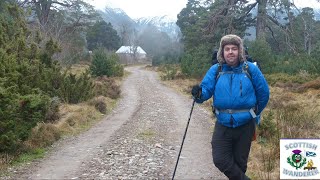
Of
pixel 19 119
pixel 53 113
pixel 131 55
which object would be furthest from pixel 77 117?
pixel 131 55

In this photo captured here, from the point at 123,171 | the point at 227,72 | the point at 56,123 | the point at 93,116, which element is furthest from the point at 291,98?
the point at 227,72

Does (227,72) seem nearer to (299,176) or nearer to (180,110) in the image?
(299,176)

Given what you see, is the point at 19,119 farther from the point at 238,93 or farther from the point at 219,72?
the point at 238,93

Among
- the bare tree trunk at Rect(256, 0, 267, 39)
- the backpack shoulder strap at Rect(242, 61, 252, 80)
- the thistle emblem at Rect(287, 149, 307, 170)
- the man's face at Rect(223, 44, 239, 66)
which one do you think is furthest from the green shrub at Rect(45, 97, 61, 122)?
the bare tree trunk at Rect(256, 0, 267, 39)

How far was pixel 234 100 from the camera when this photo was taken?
395cm

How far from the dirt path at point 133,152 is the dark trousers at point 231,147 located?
1715 mm

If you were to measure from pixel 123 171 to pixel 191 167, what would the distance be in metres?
1.19

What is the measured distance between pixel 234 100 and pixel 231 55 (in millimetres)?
507

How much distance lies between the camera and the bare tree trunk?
23281 mm

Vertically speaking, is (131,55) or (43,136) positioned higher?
(131,55)

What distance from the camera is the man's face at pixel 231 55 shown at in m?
4.07

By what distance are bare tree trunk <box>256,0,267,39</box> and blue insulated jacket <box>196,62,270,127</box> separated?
787 inches

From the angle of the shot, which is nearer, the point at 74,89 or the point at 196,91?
the point at 196,91

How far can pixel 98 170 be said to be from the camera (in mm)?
6074
